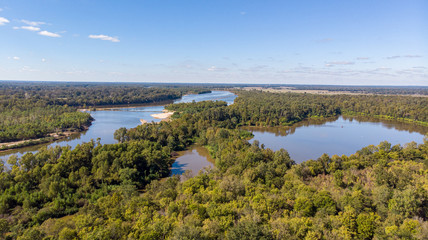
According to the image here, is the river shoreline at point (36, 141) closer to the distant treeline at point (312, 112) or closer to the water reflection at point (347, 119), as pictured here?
the distant treeline at point (312, 112)

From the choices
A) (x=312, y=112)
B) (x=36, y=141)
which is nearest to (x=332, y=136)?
(x=312, y=112)

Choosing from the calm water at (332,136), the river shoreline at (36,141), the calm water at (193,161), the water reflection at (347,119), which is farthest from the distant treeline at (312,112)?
the river shoreline at (36,141)

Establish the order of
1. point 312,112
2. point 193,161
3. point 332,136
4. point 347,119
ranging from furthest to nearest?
1. point 312,112
2. point 347,119
3. point 332,136
4. point 193,161

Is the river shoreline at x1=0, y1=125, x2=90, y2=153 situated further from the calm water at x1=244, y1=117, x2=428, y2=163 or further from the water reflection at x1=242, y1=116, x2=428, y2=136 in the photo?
the water reflection at x1=242, y1=116, x2=428, y2=136

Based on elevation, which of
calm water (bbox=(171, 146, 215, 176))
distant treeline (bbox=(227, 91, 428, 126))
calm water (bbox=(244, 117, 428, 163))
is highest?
distant treeline (bbox=(227, 91, 428, 126))

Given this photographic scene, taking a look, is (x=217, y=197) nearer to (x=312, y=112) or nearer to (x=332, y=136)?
(x=332, y=136)

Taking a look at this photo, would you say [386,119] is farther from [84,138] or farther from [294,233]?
[84,138]

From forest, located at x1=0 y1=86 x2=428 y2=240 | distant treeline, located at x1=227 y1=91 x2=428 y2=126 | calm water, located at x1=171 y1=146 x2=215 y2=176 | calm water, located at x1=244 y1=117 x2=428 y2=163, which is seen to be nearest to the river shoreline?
forest, located at x1=0 y1=86 x2=428 y2=240
